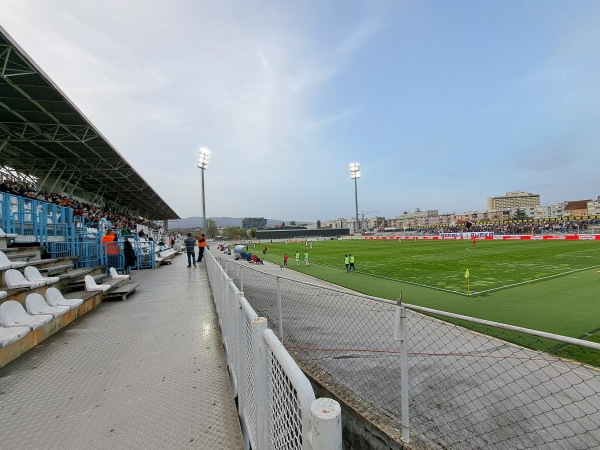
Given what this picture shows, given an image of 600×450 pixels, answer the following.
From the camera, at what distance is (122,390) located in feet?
11.1

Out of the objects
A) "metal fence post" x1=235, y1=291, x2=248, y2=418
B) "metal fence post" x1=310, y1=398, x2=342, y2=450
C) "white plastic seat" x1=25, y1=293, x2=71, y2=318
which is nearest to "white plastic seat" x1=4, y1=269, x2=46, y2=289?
"white plastic seat" x1=25, y1=293, x2=71, y2=318

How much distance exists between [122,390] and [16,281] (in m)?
3.94

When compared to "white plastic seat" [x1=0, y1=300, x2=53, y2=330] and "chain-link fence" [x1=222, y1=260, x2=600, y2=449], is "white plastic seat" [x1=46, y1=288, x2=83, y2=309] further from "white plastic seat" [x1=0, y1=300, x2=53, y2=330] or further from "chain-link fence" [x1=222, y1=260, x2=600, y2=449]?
"chain-link fence" [x1=222, y1=260, x2=600, y2=449]

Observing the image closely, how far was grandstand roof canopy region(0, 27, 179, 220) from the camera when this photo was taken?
1011cm

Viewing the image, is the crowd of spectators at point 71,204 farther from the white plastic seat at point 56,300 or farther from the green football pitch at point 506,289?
the green football pitch at point 506,289

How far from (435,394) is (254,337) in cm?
436

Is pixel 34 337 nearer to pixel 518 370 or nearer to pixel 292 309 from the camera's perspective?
pixel 292 309

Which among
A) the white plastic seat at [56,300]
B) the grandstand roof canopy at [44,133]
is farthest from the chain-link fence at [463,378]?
the grandstand roof canopy at [44,133]

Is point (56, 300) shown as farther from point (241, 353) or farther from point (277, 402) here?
point (277, 402)

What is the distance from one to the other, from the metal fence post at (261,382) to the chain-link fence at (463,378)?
1.47 meters

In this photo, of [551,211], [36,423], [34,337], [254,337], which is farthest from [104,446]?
[551,211]

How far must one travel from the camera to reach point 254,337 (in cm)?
187

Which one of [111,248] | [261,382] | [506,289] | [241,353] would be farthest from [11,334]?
[506,289]

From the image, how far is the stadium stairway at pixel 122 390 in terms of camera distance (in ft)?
8.66
